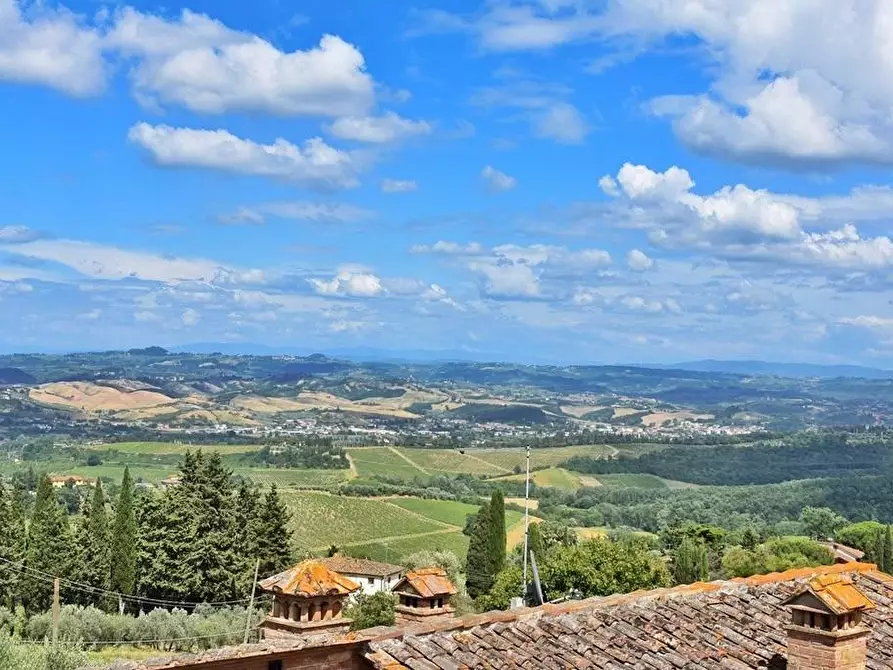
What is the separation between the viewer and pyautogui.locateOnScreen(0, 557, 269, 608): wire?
45469mm

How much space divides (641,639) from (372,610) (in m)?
34.5

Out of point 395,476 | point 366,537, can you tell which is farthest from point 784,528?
point 395,476

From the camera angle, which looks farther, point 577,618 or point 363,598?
point 363,598

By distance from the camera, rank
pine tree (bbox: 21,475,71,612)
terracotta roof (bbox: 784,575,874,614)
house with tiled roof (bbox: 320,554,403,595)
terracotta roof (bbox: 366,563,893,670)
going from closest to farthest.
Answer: terracotta roof (bbox: 784,575,874,614), terracotta roof (bbox: 366,563,893,670), pine tree (bbox: 21,475,71,612), house with tiled roof (bbox: 320,554,403,595)

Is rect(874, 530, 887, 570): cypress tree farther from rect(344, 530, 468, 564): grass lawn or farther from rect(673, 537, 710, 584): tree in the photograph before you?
rect(344, 530, 468, 564): grass lawn

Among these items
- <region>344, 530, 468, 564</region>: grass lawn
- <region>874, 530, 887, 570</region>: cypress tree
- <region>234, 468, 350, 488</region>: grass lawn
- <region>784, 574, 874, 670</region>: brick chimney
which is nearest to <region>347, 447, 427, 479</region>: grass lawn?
<region>234, 468, 350, 488</region>: grass lawn

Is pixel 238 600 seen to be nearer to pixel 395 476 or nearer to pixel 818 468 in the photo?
pixel 395 476

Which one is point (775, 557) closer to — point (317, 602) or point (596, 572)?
point (596, 572)

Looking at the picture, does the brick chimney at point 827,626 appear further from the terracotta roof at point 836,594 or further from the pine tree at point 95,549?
the pine tree at point 95,549

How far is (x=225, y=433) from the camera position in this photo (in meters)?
176

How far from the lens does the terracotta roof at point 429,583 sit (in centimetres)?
1001

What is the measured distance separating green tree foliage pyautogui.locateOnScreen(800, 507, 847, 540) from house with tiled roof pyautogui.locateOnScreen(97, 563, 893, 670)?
3218 inches

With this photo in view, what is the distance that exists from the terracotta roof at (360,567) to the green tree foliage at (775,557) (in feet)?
72.2

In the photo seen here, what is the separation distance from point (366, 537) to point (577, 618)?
237ft
